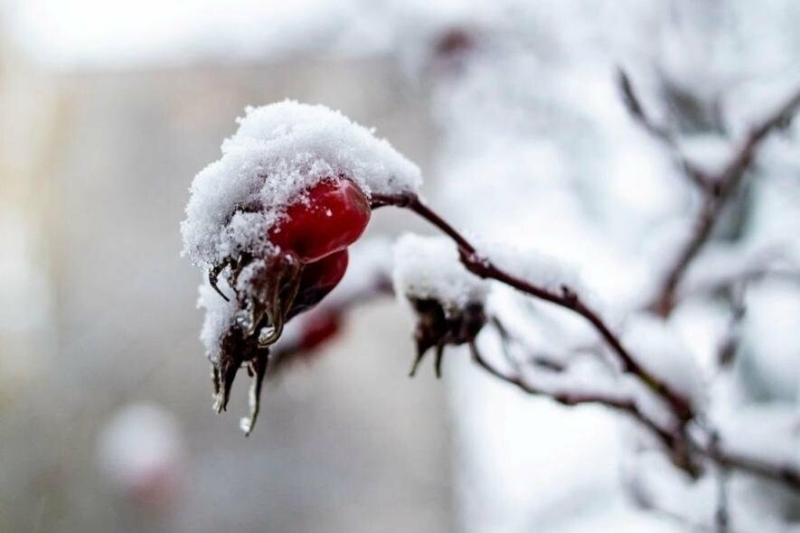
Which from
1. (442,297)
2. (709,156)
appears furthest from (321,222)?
(709,156)

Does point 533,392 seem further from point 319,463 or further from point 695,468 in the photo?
point 319,463

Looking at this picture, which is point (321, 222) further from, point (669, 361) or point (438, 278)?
point (669, 361)

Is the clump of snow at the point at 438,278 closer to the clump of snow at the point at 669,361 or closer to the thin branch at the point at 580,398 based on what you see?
the thin branch at the point at 580,398

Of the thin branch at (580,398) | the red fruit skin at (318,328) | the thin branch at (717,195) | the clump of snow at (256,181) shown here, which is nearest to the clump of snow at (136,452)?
the red fruit skin at (318,328)

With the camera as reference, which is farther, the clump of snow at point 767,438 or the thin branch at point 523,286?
the clump of snow at point 767,438

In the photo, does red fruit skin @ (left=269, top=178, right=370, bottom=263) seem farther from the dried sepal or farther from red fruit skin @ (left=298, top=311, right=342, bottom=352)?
red fruit skin @ (left=298, top=311, right=342, bottom=352)

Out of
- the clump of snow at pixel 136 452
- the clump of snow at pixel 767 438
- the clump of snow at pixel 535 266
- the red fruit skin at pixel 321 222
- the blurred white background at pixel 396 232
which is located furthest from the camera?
the clump of snow at pixel 136 452
